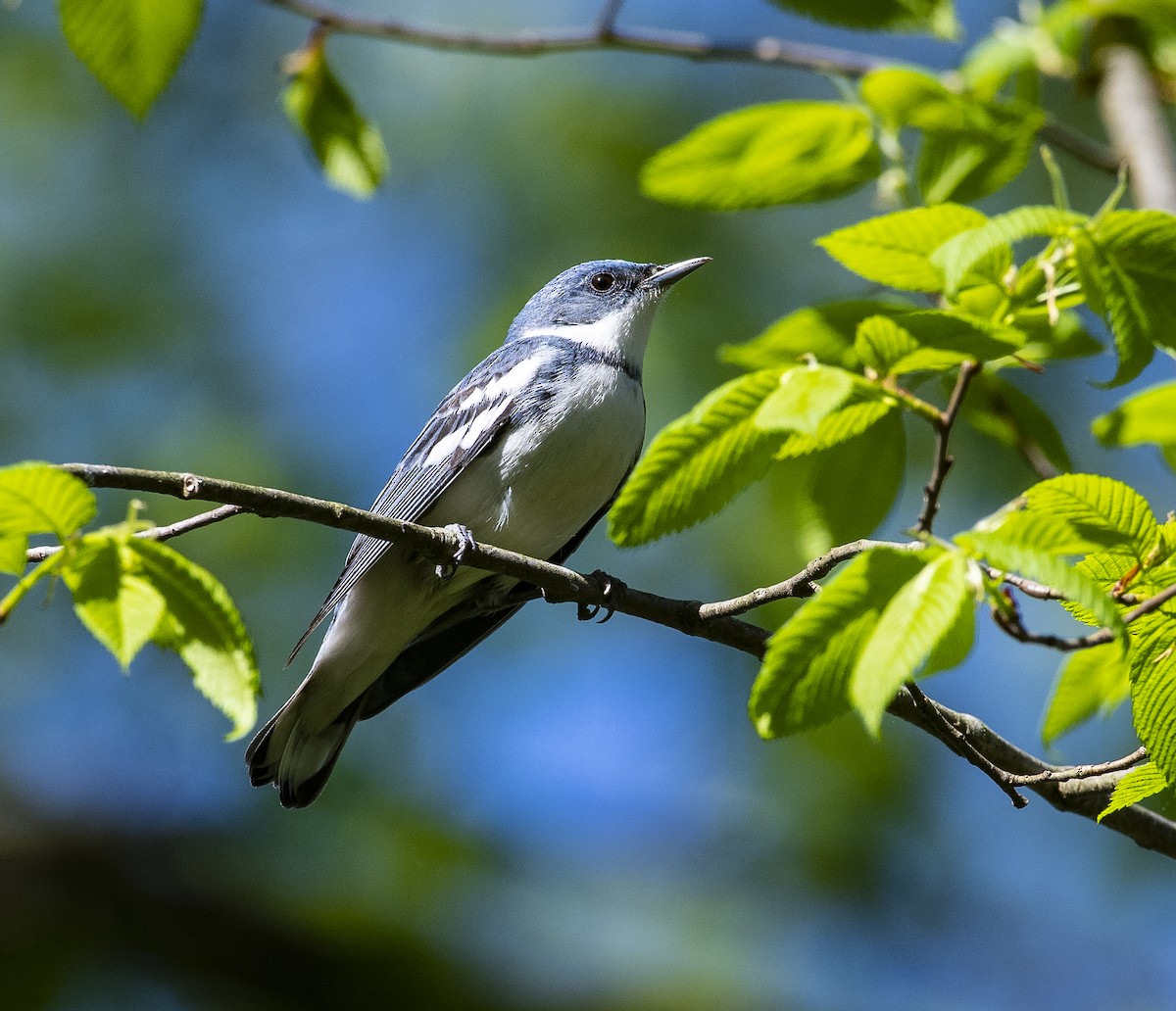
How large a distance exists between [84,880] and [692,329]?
14.9 ft

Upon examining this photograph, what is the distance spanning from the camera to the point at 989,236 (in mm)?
2156

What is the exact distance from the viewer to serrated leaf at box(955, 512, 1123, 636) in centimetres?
152

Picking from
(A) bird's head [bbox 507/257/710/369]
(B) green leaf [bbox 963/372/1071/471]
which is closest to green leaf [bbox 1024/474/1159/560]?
(B) green leaf [bbox 963/372/1071/471]

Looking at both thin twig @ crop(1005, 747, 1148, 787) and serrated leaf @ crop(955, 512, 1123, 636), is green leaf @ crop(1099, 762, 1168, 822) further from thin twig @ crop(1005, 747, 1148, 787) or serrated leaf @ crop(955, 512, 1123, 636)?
serrated leaf @ crop(955, 512, 1123, 636)

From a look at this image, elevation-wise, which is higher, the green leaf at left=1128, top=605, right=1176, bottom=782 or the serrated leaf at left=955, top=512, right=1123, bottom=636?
the serrated leaf at left=955, top=512, right=1123, bottom=636

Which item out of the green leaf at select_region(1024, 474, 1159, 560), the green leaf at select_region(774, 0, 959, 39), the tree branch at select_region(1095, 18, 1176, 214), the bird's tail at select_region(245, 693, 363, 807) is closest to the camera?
the green leaf at select_region(1024, 474, 1159, 560)

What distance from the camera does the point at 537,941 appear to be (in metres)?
7.61

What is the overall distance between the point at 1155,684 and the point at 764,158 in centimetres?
163

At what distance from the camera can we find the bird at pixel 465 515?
4383mm

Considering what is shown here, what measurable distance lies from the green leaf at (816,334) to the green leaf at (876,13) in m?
0.91

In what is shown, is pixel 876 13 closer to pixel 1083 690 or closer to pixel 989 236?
pixel 989 236

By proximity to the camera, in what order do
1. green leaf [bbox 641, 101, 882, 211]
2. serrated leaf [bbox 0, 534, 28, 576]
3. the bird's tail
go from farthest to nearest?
the bird's tail → green leaf [bbox 641, 101, 882, 211] → serrated leaf [bbox 0, 534, 28, 576]

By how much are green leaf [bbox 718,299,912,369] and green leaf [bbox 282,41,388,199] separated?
5.03 ft

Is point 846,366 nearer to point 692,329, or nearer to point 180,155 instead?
point 692,329
